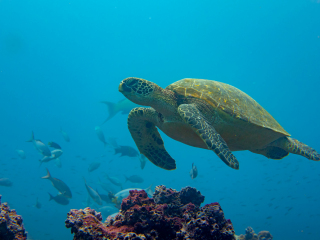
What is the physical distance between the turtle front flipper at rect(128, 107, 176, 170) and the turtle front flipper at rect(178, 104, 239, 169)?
1.13 metres

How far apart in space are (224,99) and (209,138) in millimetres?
1275

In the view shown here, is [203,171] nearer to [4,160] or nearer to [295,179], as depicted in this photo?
[295,179]

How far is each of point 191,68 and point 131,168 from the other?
112ft

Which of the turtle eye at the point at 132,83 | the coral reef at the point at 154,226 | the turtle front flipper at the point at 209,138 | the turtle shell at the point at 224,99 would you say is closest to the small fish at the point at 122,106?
the turtle shell at the point at 224,99

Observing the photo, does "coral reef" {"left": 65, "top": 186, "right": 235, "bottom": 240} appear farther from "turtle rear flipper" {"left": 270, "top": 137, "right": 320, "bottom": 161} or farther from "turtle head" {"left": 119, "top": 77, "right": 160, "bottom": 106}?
A: "turtle rear flipper" {"left": 270, "top": 137, "right": 320, "bottom": 161}

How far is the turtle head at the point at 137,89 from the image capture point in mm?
3393

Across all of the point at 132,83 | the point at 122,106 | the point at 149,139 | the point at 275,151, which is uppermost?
the point at 122,106

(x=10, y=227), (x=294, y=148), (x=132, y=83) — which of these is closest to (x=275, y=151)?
(x=294, y=148)

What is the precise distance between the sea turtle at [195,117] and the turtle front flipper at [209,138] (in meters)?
0.02

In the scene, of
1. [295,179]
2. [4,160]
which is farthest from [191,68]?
[4,160]

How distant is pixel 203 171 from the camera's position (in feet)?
197

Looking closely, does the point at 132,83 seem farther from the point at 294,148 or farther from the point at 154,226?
the point at 294,148

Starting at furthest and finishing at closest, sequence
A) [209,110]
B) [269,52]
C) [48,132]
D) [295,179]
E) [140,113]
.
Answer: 1. [48,132]
2. [295,179]
3. [269,52]
4. [140,113]
5. [209,110]

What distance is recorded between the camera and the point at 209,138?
2.80 meters
